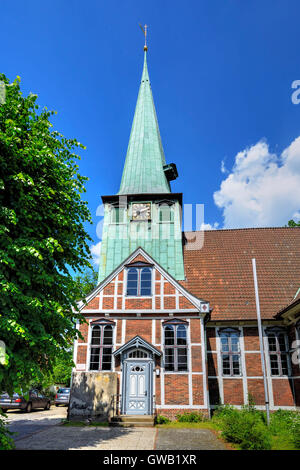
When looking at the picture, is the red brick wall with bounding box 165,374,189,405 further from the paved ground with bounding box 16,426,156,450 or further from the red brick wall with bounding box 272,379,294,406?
the red brick wall with bounding box 272,379,294,406

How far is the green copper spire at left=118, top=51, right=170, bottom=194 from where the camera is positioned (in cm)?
2353

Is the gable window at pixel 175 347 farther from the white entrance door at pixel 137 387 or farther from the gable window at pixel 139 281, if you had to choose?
the gable window at pixel 139 281

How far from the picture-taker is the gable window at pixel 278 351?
54.1ft

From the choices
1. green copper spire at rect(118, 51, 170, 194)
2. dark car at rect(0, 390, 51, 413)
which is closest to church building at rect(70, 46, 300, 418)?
green copper spire at rect(118, 51, 170, 194)

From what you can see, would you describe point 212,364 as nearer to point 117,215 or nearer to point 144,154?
point 117,215

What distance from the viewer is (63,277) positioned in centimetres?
936

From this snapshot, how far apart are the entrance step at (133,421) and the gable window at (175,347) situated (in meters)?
2.29

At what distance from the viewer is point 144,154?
82.6ft

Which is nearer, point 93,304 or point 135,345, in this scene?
point 135,345

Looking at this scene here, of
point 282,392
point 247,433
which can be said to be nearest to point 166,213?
point 282,392

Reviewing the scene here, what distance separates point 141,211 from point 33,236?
43.8ft

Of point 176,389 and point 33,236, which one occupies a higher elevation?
point 33,236

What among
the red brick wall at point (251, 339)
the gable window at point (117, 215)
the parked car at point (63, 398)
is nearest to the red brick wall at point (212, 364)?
the red brick wall at point (251, 339)
